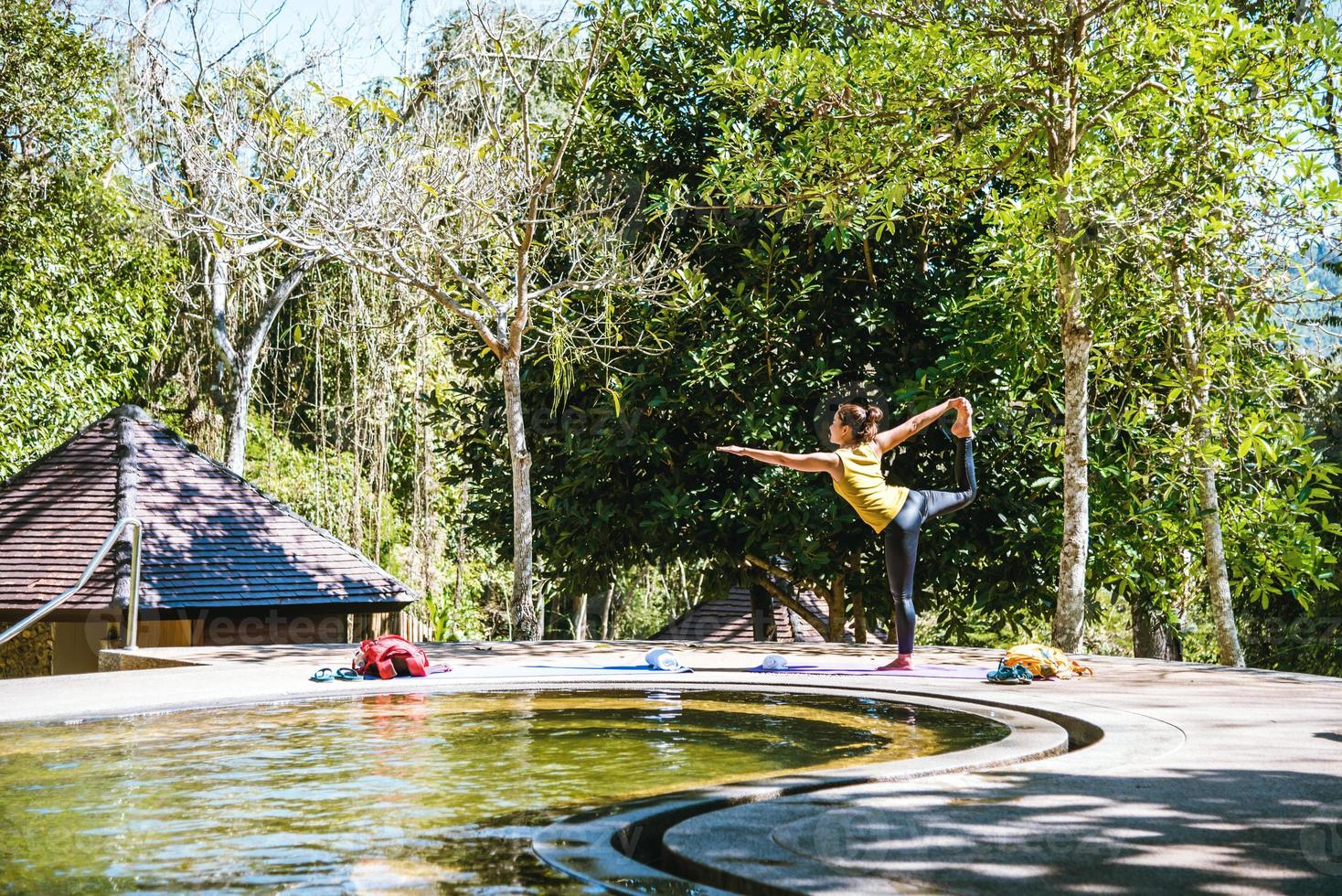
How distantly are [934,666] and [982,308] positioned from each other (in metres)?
5.52

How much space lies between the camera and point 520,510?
41.8 feet

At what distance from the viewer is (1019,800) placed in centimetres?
360

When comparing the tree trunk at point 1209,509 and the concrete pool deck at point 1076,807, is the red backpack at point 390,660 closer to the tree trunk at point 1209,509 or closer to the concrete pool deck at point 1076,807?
the concrete pool deck at point 1076,807

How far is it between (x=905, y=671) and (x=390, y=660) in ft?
11.5

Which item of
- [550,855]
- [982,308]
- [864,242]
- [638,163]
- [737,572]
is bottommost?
[550,855]

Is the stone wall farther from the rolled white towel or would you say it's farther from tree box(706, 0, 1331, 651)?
the rolled white towel

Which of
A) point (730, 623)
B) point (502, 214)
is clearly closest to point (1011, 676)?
point (502, 214)

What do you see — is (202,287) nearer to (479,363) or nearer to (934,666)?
(479,363)

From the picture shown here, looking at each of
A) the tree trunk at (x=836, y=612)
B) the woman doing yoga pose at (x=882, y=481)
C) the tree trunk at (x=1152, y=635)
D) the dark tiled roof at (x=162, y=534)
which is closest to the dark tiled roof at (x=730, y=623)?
the tree trunk at (x=836, y=612)

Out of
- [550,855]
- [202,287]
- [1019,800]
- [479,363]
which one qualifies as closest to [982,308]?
[479,363]

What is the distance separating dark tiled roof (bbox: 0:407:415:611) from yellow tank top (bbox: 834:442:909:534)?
33.1 ft

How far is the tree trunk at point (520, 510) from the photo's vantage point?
12.6 meters

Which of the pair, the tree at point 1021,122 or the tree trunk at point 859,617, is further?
the tree trunk at point 859,617

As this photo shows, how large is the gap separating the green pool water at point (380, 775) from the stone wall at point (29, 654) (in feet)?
38.8
